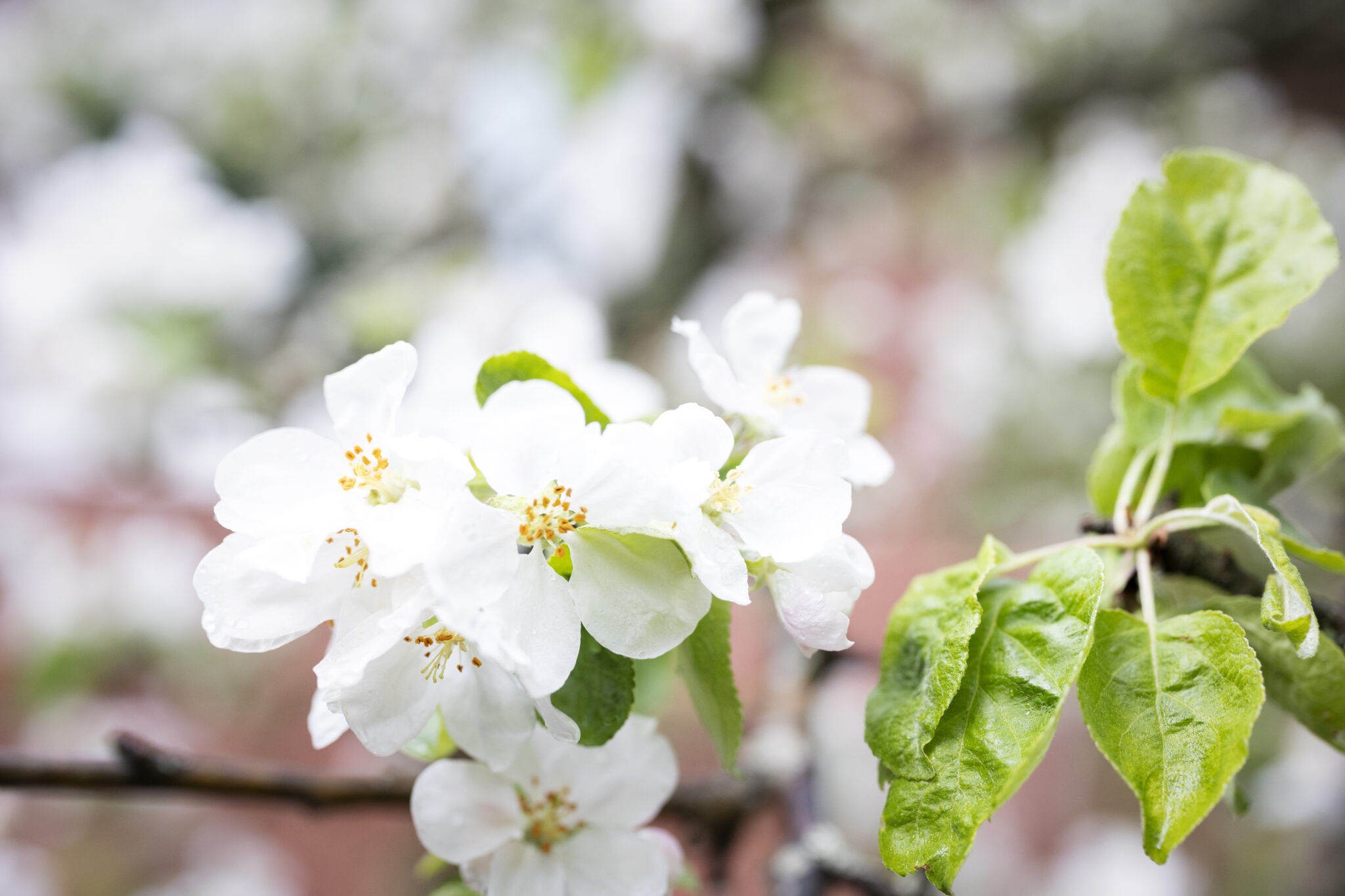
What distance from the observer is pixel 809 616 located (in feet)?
1.14

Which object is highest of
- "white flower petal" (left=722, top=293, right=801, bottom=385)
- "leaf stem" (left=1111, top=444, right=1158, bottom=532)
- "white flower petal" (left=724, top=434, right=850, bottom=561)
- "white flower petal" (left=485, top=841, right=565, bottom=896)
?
"white flower petal" (left=722, top=293, right=801, bottom=385)

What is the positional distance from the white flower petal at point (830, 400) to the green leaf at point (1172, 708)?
168 millimetres

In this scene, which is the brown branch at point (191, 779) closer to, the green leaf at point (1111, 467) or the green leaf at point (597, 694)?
the green leaf at point (597, 694)

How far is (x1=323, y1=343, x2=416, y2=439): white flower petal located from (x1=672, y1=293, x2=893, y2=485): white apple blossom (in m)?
0.13

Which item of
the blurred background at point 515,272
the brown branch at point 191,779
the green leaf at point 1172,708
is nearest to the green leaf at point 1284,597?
the green leaf at point 1172,708

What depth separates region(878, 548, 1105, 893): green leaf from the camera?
33 cm

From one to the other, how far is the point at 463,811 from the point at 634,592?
0.16 m

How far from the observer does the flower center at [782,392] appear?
0.47 m

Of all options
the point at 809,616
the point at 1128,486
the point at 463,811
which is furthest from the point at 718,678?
the point at 1128,486

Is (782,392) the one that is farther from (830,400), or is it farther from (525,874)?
(525,874)

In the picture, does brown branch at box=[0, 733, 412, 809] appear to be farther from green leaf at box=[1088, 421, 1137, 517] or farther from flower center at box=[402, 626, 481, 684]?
green leaf at box=[1088, 421, 1137, 517]

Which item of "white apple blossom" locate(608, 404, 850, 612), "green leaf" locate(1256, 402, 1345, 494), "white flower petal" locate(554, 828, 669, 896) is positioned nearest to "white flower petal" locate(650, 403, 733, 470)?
"white apple blossom" locate(608, 404, 850, 612)

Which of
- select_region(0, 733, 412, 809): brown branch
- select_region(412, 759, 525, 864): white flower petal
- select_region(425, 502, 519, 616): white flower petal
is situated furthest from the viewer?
select_region(0, 733, 412, 809): brown branch

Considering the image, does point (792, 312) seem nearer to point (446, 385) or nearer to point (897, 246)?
point (446, 385)
